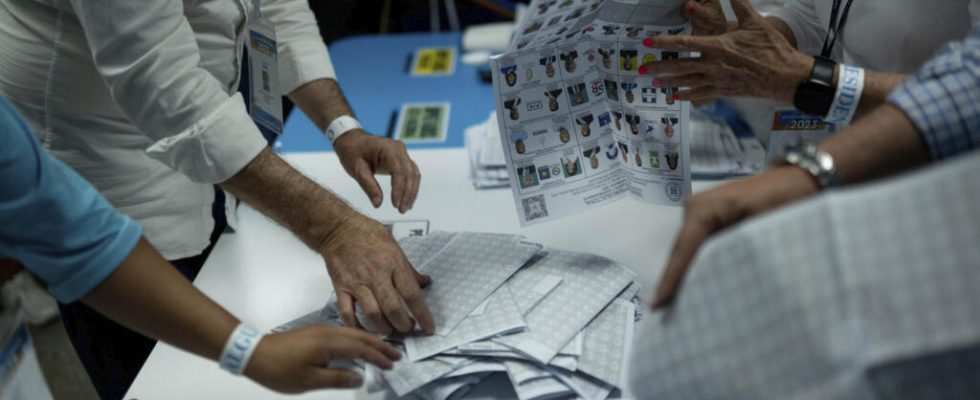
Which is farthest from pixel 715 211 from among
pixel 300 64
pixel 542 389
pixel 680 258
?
pixel 300 64

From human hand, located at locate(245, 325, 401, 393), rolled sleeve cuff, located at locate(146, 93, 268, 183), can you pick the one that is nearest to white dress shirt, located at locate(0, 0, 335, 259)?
rolled sleeve cuff, located at locate(146, 93, 268, 183)

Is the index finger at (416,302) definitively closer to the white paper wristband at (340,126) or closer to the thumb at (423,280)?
the thumb at (423,280)

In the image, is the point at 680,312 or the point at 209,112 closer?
the point at 680,312

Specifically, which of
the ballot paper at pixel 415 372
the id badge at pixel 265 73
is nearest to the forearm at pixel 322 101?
the id badge at pixel 265 73

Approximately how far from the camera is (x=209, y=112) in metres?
1.06

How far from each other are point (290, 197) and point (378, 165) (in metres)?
0.25

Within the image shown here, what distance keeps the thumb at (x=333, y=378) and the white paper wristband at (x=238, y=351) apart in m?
0.07

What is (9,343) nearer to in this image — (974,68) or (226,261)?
(226,261)

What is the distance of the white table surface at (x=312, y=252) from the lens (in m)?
0.99

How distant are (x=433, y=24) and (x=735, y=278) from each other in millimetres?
3115

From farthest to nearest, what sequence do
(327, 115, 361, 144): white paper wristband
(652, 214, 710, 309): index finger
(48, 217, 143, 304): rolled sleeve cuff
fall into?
(327, 115, 361, 144): white paper wristband, (48, 217, 143, 304): rolled sleeve cuff, (652, 214, 710, 309): index finger

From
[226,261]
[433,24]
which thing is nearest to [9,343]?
[226,261]

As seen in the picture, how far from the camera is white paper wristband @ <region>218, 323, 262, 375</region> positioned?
0.79 meters

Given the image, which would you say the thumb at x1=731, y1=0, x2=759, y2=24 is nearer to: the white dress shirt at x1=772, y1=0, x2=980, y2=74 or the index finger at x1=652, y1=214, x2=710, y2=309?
the white dress shirt at x1=772, y1=0, x2=980, y2=74
